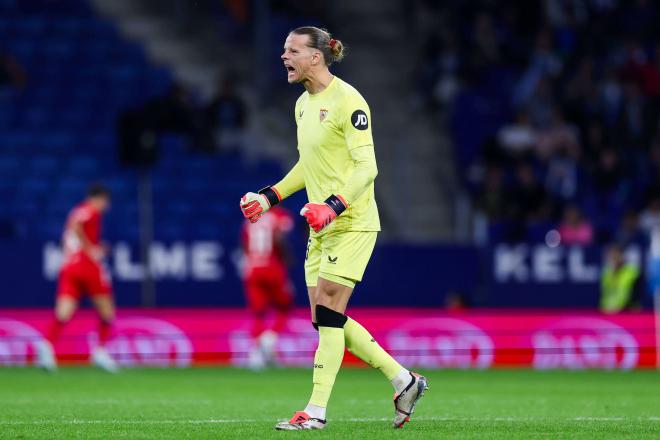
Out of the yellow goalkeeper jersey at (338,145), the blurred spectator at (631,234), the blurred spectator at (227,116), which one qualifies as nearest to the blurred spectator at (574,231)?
the blurred spectator at (631,234)

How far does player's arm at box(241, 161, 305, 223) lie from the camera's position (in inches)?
359

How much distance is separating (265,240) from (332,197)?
10.2 meters

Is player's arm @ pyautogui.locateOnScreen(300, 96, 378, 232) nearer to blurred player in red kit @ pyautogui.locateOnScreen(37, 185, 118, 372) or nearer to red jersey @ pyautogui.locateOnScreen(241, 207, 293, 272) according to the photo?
blurred player in red kit @ pyautogui.locateOnScreen(37, 185, 118, 372)

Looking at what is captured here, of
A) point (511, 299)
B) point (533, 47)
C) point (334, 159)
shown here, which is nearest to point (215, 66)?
point (533, 47)

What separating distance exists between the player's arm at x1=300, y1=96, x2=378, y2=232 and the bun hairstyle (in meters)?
0.35

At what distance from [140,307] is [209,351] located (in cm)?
183

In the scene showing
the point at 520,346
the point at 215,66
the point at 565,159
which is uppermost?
the point at 215,66

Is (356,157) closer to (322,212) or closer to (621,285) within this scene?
(322,212)

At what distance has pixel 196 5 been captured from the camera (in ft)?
86.9

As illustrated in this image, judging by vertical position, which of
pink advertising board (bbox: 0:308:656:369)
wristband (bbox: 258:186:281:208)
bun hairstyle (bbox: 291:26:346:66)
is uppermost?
bun hairstyle (bbox: 291:26:346:66)

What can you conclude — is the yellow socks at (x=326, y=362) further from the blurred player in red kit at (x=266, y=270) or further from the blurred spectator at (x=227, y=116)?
the blurred spectator at (x=227, y=116)

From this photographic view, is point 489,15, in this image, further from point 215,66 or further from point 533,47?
point 215,66

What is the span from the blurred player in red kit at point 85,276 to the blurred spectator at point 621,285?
699 cm

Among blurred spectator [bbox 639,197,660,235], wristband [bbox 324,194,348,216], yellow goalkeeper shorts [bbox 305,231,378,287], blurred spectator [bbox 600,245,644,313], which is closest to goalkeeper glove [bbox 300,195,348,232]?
wristband [bbox 324,194,348,216]
